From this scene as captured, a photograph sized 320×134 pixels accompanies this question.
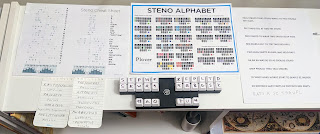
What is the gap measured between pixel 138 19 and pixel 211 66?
0.36 meters

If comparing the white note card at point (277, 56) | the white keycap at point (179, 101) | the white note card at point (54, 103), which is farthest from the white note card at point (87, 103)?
the white note card at point (277, 56)

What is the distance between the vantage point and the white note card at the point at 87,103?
3.03 ft

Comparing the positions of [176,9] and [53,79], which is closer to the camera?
[53,79]

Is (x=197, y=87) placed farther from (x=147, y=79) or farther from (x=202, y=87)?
(x=147, y=79)

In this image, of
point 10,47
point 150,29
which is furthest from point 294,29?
point 10,47

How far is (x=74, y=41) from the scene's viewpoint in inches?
40.8

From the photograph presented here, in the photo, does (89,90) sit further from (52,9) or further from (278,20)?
(278,20)

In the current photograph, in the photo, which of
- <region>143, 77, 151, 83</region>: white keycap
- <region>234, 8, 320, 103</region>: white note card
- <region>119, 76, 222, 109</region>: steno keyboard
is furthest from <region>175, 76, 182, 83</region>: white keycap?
<region>234, 8, 320, 103</region>: white note card

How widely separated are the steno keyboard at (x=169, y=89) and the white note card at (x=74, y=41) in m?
0.08

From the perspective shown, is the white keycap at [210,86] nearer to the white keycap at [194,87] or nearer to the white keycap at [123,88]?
the white keycap at [194,87]

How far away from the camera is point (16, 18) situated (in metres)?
1.06

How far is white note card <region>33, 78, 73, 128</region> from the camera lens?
3.03 feet

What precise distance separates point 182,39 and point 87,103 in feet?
1.46

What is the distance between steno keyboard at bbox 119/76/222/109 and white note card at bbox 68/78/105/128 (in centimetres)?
9
